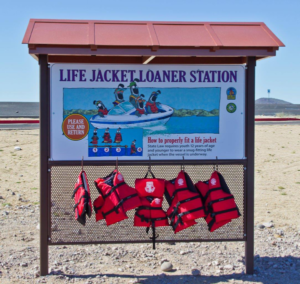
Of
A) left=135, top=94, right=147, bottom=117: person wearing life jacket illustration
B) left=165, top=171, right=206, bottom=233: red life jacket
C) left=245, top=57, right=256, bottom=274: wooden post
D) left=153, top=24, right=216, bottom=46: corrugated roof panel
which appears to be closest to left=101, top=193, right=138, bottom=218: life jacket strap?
left=165, top=171, right=206, bottom=233: red life jacket

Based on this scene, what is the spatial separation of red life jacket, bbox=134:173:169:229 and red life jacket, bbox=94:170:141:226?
0.11m

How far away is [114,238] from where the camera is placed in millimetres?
5723

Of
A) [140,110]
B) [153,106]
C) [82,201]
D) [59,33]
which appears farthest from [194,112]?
[59,33]

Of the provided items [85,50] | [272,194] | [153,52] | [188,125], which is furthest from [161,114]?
[272,194]

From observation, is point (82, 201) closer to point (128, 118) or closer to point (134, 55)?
point (128, 118)

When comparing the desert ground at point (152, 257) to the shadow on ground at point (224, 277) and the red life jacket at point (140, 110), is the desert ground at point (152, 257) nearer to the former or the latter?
the shadow on ground at point (224, 277)

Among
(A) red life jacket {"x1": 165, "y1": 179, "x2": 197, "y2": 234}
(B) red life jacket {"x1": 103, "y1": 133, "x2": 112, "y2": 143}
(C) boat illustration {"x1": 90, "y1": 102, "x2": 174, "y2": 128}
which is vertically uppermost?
(C) boat illustration {"x1": 90, "y1": 102, "x2": 174, "y2": 128}

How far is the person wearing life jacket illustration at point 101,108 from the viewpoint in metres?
5.32

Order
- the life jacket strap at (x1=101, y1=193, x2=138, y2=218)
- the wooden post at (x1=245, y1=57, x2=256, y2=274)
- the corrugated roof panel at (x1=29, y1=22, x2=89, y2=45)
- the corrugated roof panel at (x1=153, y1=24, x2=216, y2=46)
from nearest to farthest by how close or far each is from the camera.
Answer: the corrugated roof panel at (x1=29, y1=22, x2=89, y2=45)
the corrugated roof panel at (x1=153, y1=24, x2=216, y2=46)
the life jacket strap at (x1=101, y1=193, x2=138, y2=218)
the wooden post at (x1=245, y1=57, x2=256, y2=274)

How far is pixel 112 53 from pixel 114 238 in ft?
7.55

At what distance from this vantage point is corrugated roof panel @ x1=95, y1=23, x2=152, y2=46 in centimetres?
496

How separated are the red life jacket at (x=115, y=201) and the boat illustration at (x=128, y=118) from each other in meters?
0.60

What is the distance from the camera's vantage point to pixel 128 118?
5363mm

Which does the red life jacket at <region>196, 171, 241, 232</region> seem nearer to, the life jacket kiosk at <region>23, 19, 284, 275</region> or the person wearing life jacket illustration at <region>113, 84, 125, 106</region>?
the life jacket kiosk at <region>23, 19, 284, 275</region>
